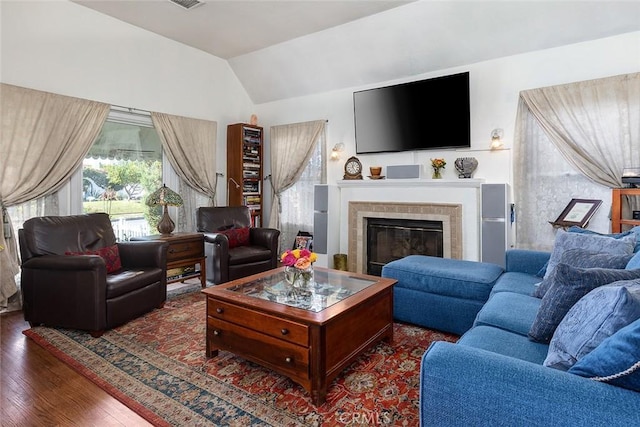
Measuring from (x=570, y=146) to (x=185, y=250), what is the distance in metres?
4.17

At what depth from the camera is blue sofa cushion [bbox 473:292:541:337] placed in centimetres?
180

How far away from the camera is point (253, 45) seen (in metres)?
5.00

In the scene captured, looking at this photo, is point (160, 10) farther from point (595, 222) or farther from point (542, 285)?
point (595, 222)

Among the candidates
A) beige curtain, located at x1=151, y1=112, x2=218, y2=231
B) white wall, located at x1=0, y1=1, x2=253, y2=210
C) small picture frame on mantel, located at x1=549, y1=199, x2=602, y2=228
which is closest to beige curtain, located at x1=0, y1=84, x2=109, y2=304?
white wall, located at x1=0, y1=1, x2=253, y2=210

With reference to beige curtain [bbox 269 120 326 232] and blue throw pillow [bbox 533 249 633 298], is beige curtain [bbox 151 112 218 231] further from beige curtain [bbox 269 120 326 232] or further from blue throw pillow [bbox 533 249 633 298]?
blue throw pillow [bbox 533 249 633 298]

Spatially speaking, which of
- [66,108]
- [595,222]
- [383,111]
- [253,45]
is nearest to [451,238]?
[595,222]

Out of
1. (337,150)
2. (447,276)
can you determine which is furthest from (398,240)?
(447,276)

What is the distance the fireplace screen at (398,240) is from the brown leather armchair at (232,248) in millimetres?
1322

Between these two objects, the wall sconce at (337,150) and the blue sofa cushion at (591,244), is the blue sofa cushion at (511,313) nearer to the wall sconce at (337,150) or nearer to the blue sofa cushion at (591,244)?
the blue sofa cushion at (591,244)

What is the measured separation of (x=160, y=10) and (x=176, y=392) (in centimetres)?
395

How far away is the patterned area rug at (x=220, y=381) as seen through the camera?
71.8 inches

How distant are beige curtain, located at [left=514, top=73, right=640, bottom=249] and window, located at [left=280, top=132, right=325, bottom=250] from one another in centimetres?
261

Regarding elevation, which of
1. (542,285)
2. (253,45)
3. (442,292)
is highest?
(253,45)

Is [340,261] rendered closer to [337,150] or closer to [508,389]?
[337,150]
